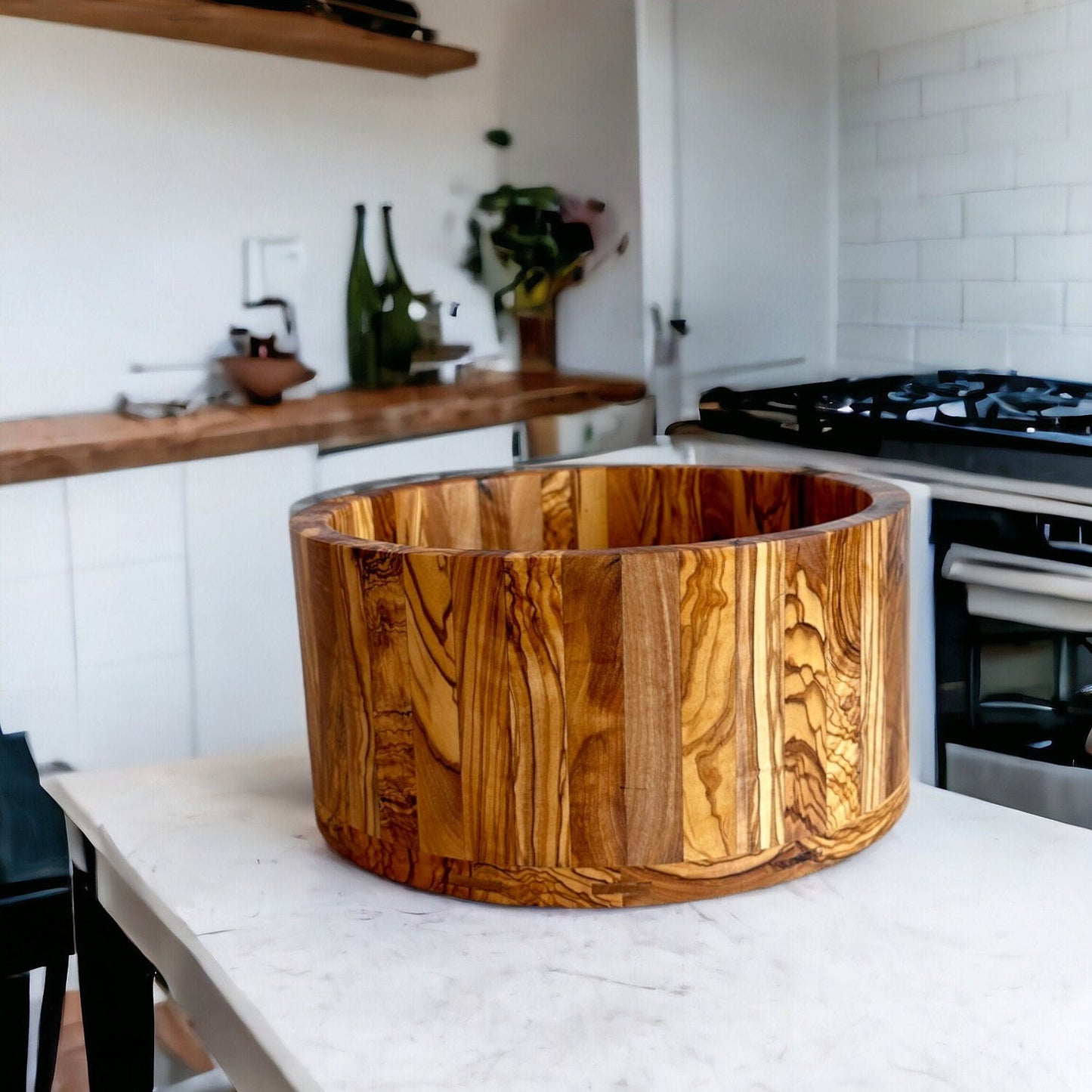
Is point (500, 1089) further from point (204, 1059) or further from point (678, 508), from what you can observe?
point (204, 1059)

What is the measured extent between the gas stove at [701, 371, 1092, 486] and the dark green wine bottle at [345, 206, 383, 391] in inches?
36.1

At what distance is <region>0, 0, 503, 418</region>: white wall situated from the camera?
2.37 meters

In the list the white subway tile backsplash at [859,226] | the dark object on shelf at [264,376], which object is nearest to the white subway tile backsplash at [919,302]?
the white subway tile backsplash at [859,226]

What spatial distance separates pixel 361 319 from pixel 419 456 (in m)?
0.61

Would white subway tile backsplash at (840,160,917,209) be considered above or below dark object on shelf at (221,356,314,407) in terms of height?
above

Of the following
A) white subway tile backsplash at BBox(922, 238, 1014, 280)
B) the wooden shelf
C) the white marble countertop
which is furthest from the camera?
white subway tile backsplash at BBox(922, 238, 1014, 280)

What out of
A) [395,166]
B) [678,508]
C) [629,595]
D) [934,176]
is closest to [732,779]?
[629,595]

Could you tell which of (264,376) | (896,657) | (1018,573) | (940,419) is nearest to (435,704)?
(896,657)

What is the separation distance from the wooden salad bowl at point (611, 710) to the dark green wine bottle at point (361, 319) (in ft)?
7.44

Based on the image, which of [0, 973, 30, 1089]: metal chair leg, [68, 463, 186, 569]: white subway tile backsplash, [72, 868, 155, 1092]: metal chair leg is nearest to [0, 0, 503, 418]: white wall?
[68, 463, 186, 569]: white subway tile backsplash

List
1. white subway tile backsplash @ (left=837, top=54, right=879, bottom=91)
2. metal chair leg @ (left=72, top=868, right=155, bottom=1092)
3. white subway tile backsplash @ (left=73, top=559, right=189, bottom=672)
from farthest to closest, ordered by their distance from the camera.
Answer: white subway tile backsplash @ (left=837, top=54, right=879, bottom=91) → white subway tile backsplash @ (left=73, top=559, right=189, bottom=672) → metal chair leg @ (left=72, top=868, right=155, bottom=1092)

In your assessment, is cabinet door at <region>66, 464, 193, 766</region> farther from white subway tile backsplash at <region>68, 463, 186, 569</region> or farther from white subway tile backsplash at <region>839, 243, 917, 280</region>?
white subway tile backsplash at <region>839, 243, 917, 280</region>

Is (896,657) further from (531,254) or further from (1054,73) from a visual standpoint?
(531,254)

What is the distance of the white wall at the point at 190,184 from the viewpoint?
2373 mm
